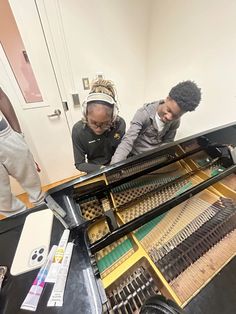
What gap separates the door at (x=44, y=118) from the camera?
1.41 metres

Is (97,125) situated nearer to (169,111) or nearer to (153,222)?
(169,111)

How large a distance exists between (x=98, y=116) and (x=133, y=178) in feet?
1.61

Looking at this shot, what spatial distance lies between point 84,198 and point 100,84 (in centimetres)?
84

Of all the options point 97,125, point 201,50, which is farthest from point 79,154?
point 201,50

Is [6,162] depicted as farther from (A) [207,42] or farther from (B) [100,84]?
(A) [207,42]

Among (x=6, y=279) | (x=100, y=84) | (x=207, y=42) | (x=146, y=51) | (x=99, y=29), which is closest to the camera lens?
(x=6, y=279)

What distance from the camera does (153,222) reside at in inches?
27.9

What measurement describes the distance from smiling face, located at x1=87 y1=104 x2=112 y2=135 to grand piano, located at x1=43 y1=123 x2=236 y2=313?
1.52 feet

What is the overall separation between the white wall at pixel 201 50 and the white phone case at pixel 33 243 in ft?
5.10

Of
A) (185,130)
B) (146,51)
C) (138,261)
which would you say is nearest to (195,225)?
(138,261)

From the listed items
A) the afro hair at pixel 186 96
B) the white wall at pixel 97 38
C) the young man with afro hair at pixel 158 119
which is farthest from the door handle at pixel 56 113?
the afro hair at pixel 186 96

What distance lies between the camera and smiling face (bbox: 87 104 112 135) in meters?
0.99

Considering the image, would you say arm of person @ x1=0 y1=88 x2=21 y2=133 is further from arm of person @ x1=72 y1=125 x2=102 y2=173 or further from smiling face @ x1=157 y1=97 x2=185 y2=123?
smiling face @ x1=157 y1=97 x2=185 y2=123

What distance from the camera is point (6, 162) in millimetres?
1274
